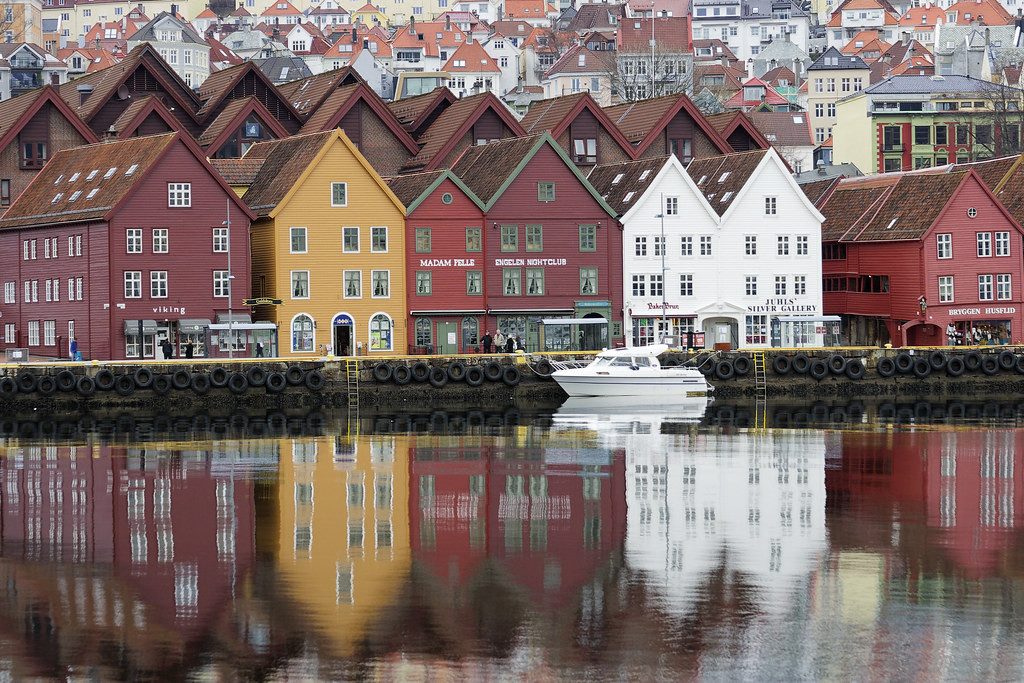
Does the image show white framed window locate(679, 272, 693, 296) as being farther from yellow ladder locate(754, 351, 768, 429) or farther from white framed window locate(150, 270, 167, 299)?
white framed window locate(150, 270, 167, 299)

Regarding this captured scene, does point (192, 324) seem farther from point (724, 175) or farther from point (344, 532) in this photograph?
point (344, 532)

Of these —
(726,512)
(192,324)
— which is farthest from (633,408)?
(726,512)

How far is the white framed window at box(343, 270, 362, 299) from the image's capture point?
76.7 meters

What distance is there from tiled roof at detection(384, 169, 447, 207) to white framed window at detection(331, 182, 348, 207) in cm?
276

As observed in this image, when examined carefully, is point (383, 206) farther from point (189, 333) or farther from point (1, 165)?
point (1, 165)

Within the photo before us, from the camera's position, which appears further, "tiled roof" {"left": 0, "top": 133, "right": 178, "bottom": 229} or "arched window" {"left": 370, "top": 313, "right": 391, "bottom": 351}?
"arched window" {"left": 370, "top": 313, "right": 391, "bottom": 351}

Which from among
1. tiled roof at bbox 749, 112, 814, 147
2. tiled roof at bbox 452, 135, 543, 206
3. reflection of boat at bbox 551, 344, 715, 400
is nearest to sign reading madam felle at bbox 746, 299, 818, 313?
tiled roof at bbox 452, 135, 543, 206

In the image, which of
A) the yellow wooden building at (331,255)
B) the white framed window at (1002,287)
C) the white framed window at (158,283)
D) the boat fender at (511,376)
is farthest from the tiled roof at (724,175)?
the white framed window at (158,283)

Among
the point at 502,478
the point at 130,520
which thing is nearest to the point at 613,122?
the point at 502,478

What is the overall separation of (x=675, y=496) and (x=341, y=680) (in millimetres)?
17203

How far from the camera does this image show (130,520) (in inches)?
1432

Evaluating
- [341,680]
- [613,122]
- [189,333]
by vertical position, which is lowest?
→ [341,680]

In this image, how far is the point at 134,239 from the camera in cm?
7388

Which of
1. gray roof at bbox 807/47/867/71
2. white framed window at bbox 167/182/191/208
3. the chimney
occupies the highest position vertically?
gray roof at bbox 807/47/867/71
